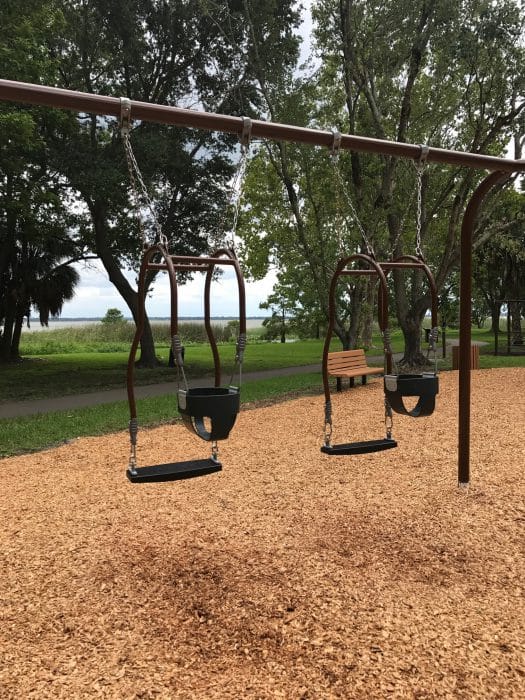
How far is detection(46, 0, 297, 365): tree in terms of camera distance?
44.1 feet

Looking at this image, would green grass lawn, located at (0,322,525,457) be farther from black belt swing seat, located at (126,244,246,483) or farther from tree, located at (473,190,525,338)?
black belt swing seat, located at (126,244,246,483)

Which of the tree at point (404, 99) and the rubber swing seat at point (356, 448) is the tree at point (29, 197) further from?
the rubber swing seat at point (356, 448)

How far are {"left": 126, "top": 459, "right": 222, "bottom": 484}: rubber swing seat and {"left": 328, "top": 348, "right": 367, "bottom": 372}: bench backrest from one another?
6.71 m

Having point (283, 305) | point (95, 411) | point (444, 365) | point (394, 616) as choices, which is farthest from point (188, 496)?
point (283, 305)

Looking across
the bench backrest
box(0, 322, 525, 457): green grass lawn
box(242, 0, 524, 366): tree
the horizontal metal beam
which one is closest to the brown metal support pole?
the horizontal metal beam

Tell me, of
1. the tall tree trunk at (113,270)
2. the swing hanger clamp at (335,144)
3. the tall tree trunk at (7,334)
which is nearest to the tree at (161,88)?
the tall tree trunk at (113,270)

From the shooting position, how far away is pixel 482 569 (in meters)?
3.32

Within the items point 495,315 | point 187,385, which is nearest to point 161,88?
point 187,385

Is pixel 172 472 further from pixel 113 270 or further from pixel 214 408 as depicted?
pixel 113 270

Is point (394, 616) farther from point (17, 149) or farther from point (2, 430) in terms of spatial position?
point (17, 149)

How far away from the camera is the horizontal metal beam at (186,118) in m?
2.69

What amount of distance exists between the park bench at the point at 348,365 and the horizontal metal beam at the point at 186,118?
5955 millimetres

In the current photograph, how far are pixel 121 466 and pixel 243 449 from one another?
4.51 ft

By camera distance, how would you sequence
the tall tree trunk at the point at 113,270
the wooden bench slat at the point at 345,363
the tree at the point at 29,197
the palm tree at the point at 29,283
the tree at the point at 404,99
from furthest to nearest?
the palm tree at the point at 29,283 < the tall tree trunk at the point at 113,270 < the tree at the point at 29,197 < the tree at the point at 404,99 < the wooden bench slat at the point at 345,363
